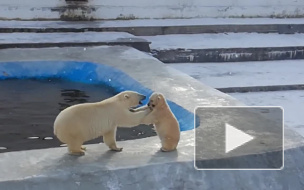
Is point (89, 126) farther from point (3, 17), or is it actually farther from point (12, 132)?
point (3, 17)

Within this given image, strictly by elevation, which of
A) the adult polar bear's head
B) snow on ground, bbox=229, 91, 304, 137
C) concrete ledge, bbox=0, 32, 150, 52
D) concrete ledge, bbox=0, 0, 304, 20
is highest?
concrete ledge, bbox=0, 0, 304, 20

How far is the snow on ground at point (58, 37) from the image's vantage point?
7.90 metres

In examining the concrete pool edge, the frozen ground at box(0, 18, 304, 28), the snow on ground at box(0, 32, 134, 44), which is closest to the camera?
the concrete pool edge

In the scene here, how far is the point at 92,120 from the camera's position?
3188 millimetres

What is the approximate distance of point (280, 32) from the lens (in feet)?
35.8

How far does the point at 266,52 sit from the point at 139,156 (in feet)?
21.0

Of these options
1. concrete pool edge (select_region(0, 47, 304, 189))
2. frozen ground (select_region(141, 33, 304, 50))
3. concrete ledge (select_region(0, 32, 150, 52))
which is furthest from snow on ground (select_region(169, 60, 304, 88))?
concrete pool edge (select_region(0, 47, 304, 189))

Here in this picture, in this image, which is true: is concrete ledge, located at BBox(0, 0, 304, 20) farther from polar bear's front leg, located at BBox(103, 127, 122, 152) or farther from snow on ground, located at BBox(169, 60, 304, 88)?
polar bear's front leg, located at BBox(103, 127, 122, 152)

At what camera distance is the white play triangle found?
3.64m

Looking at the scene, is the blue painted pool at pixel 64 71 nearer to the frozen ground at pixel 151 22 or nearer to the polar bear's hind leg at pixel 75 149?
the frozen ground at pixel 151 22

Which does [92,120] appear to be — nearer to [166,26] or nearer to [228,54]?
[228,54]

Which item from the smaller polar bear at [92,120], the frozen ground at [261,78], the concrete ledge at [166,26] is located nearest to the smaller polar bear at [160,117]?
the smaller polar bear at [92,120]

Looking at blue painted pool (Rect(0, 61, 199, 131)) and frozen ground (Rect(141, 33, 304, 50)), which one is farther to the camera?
frozen ground (Rect(141, 33, 304, 50))
